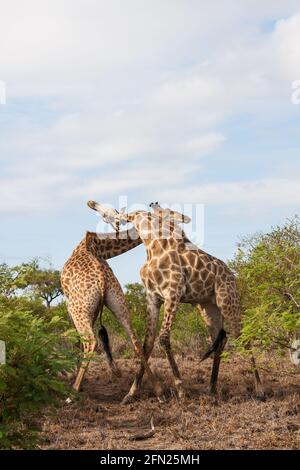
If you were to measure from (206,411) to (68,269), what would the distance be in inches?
136

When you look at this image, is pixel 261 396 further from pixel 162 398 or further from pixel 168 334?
pixel 168 334

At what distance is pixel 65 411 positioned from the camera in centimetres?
991

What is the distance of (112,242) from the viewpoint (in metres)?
12.2

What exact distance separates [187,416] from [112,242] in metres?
3.86

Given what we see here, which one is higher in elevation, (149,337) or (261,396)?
(149,337)

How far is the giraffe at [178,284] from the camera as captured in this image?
35.2 ft

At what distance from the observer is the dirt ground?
318 inches

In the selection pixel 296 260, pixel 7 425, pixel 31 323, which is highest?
pixel 296 260

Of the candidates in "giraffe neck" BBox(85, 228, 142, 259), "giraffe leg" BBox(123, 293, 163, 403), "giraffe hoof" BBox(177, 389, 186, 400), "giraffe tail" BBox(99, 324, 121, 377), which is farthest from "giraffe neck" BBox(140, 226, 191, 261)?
"giraffe hoof" BBox(177, 389, 186, 400)

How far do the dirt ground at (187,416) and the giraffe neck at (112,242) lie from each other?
7.13 feet

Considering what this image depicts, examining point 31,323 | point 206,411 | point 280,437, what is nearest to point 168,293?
point 206,411

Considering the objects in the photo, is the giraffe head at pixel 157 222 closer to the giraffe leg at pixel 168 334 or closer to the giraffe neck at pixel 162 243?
the giraffe neck at pixel 162 243

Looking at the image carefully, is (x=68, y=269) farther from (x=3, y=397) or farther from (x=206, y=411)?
(x=3, y=397)

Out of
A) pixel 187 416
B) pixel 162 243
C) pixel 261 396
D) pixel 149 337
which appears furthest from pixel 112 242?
pixel 187 416
